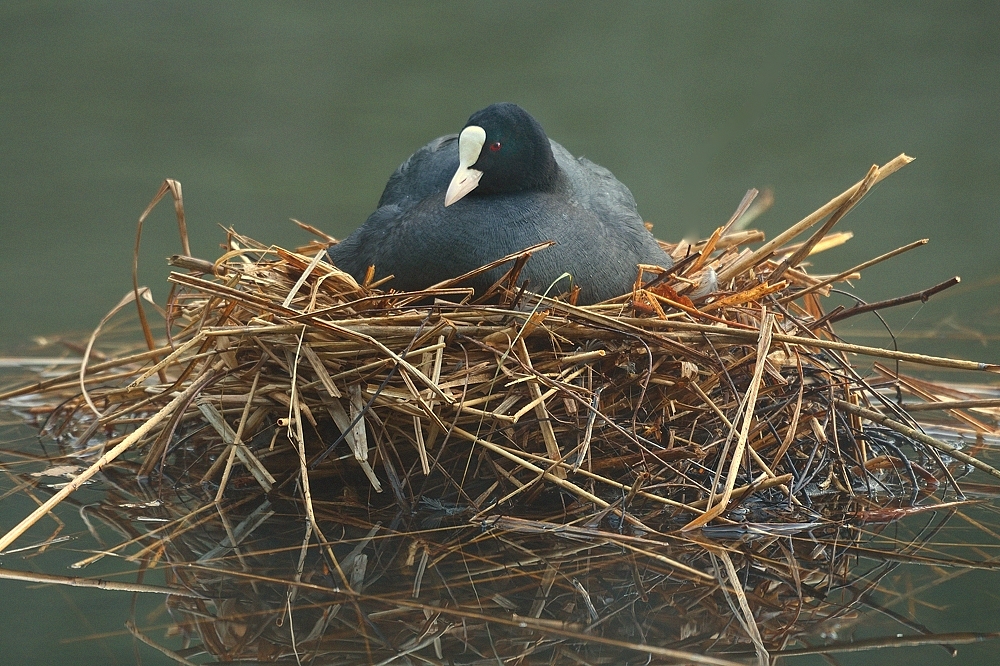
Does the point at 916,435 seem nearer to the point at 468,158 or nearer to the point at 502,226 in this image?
the point at 502,226

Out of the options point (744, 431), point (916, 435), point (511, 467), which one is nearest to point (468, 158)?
point (511, 467)

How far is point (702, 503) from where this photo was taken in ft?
6.28

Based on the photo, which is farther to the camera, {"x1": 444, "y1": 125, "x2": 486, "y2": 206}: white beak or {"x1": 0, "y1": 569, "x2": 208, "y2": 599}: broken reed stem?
{"x1": 444, "y1": 125, "x2": 486, "y2": 206}: white beak

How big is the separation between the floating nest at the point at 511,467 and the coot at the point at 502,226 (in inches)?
2.8

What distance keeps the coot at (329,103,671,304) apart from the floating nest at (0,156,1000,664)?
2.8 inches

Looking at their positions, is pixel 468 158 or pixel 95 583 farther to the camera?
pixel 468 158

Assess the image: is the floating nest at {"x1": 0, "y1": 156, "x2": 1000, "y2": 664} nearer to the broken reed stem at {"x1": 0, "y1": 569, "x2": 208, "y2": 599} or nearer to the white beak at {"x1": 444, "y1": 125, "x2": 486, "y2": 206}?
the broken reed stem at {"x1": 0, "y1": 569, "x2": 208, "y2": 599}

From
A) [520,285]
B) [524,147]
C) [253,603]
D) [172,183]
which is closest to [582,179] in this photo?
[524,147]

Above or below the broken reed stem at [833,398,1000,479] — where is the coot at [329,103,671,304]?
above

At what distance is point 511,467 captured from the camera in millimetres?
2027

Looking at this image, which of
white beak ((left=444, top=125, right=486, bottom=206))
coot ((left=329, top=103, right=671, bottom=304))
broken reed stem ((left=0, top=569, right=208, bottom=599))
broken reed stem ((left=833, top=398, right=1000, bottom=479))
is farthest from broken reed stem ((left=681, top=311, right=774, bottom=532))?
broken reed stem ((left=0, top=569, right=208, bottom=599))

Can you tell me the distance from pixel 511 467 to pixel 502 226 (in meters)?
0.51

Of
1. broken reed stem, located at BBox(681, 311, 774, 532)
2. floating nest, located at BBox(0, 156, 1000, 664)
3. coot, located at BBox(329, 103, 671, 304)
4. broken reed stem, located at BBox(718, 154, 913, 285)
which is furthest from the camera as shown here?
coot, located at BBox(329, 103, 671, 304)

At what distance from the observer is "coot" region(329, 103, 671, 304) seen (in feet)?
7.21
